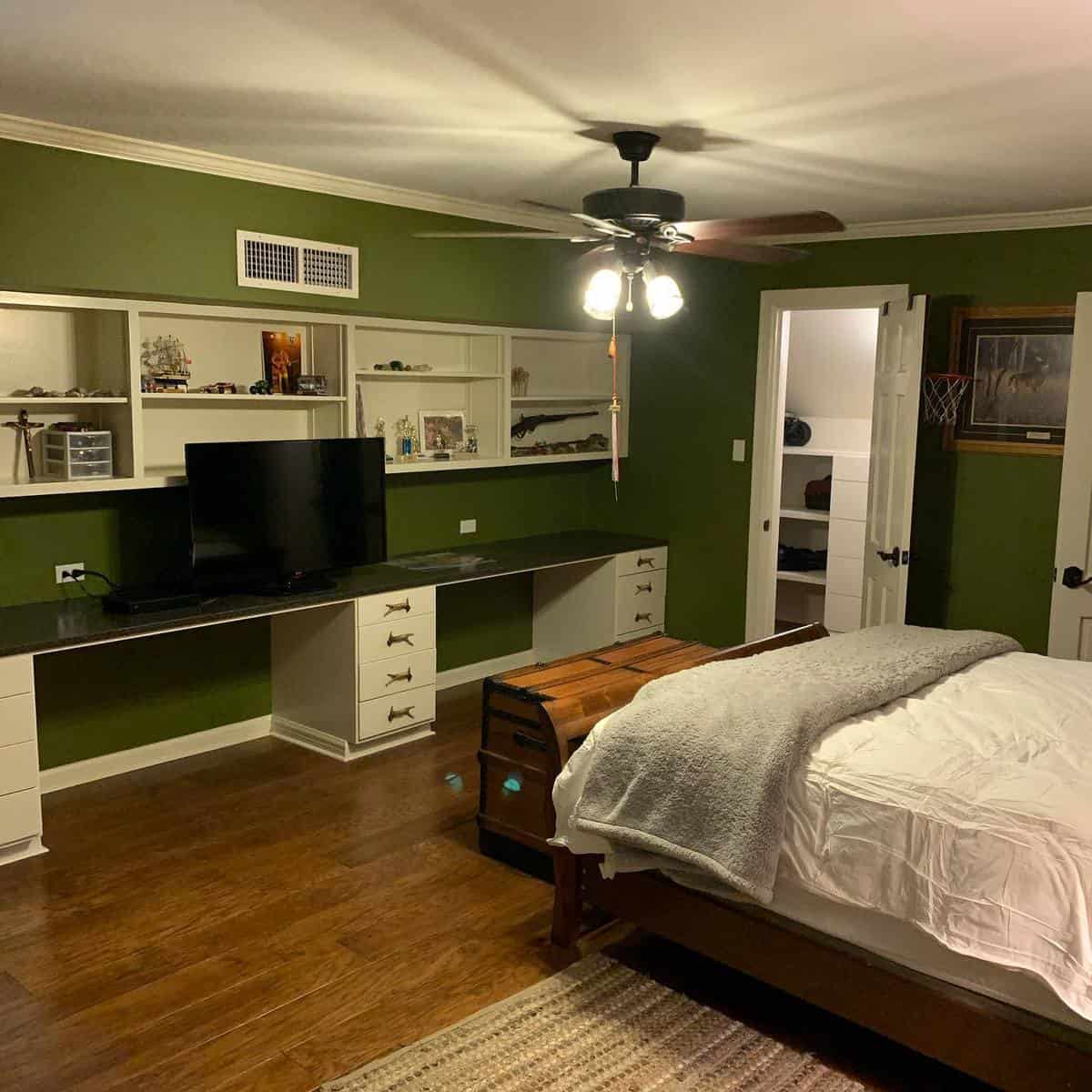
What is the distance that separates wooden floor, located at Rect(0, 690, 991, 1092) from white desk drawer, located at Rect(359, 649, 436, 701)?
0.38m

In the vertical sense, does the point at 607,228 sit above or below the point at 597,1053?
above

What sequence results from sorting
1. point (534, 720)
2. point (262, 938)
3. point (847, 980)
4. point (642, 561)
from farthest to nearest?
point (642, 561)
point (534, 720)
point (262, 938)
point (847, 980)

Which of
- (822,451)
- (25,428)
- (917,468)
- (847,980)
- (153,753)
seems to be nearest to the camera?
(847,980)

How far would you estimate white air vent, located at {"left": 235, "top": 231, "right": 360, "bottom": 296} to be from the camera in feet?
14.2

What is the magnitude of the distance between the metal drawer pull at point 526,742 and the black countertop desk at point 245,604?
1.22 m

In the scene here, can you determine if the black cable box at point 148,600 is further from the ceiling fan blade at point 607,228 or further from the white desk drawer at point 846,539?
the white desk drawer at point 846,539

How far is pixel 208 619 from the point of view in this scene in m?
3.99

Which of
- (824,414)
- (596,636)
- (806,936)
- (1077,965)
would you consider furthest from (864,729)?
(824,414)

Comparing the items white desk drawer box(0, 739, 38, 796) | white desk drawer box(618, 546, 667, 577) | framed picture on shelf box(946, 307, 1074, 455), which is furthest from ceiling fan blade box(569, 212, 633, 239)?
white desk drawer box(618, 546, 667, 577)

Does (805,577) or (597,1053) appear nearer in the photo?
(597,1053)

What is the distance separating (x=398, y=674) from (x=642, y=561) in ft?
5.93

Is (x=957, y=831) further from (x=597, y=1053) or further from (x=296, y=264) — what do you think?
(x=296, y=264)

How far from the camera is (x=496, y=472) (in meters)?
5.88

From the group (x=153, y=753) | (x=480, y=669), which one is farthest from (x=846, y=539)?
(x=153, y=753)
